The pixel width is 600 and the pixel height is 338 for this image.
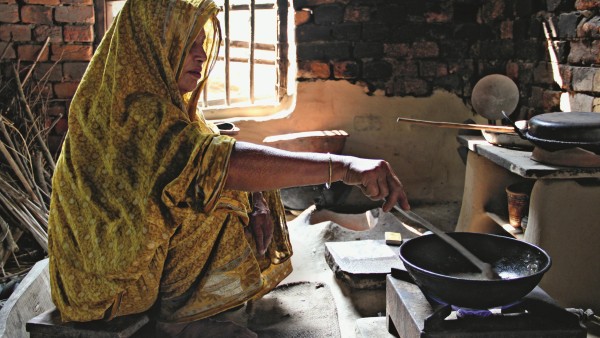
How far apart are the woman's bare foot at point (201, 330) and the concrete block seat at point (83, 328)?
13 cm

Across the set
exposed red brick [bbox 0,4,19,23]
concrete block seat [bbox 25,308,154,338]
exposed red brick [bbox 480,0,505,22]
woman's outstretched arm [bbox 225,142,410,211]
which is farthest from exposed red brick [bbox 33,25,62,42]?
exposed red brick [bbox 480,0,505,22]

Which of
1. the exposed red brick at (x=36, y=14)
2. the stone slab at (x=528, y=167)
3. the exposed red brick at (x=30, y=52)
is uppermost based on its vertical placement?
the exposed red brick at (x=36, y=14)

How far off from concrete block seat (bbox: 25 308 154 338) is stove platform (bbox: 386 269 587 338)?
0.87 meters

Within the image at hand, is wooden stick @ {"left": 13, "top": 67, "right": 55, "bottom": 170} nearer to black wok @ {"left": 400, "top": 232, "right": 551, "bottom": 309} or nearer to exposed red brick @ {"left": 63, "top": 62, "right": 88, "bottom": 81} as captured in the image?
exposed red brick @ {"left": 63, "top": 62, "right": 88, "bottom": 81}

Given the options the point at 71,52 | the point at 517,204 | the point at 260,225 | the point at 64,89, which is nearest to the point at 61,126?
the point at 64,89

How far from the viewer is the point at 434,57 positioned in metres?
4.20

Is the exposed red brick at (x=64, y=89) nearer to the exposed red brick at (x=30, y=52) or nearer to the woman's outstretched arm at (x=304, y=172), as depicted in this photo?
the exposed red brick at (x=30, y=52)

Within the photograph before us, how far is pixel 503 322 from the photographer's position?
1664 millimetres

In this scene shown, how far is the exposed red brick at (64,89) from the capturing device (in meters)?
3.97

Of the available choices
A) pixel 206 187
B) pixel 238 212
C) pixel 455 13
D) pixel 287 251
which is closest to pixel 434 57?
pixel 455 13

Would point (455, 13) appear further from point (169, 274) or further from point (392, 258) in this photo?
point (169, 274)

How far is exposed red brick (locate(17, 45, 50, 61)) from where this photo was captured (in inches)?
152

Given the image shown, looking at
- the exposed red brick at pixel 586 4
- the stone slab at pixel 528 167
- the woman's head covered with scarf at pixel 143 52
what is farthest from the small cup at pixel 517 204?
the woman's head covered with scarf at pixel 143 52

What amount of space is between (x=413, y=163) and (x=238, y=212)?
7.99 ft
